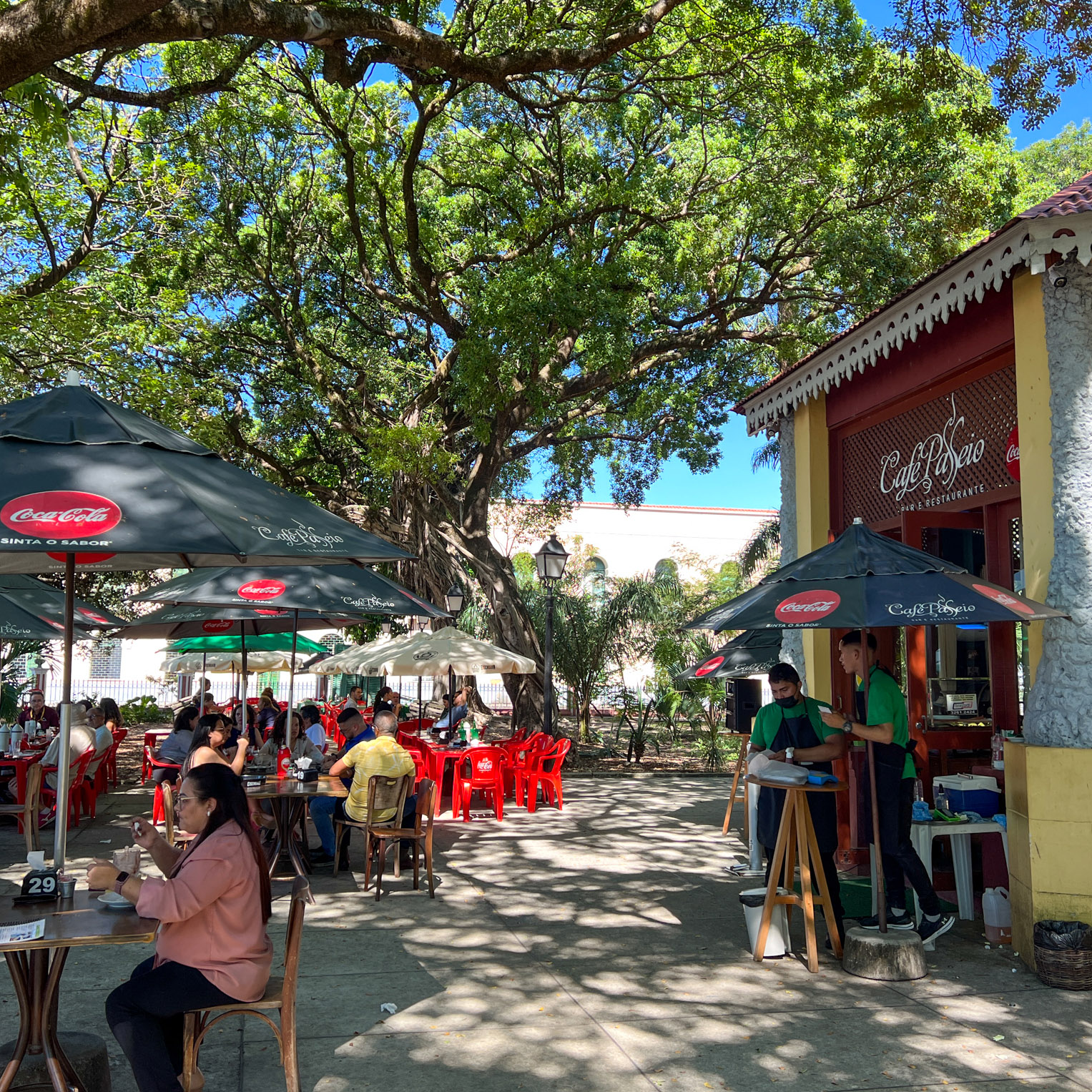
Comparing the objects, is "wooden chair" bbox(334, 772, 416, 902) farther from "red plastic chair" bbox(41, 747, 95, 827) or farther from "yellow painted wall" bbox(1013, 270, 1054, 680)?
"yellow painted wall" bbox(1013, 270, 1054, 680)

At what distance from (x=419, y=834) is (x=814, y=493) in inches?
203

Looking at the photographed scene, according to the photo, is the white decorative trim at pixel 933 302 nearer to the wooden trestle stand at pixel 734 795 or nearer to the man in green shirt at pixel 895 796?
the man in green shirt at pixel 895 796

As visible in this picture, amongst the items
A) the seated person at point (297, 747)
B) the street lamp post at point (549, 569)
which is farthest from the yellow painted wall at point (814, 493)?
the seated person at point (297, 747)

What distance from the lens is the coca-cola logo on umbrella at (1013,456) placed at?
7.12 meters

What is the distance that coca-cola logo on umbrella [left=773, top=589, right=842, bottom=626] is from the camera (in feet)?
18.0

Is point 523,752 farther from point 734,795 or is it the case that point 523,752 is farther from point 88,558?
point 88,558

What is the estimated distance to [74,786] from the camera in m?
10.7

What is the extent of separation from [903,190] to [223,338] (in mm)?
11818

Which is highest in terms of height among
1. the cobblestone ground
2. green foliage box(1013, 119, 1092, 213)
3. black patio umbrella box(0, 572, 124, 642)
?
green foliage box(1013, 119, 1092, 213)

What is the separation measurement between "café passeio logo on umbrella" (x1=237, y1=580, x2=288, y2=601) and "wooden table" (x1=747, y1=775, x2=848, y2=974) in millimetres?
4303

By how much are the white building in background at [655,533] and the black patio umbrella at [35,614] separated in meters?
23.6

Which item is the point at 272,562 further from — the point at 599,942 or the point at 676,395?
the point at 676,395

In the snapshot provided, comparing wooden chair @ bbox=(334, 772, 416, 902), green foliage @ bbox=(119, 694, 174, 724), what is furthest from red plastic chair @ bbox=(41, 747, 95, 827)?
green foliage @ bbox=(119, 694, 174, 724)

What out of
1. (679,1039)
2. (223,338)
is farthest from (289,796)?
(223,338)
